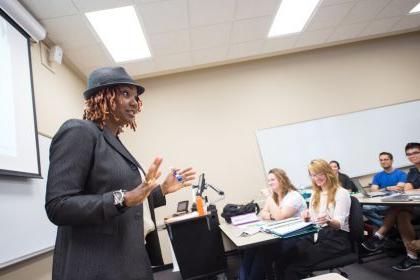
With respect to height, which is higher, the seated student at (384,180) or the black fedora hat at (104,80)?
the black fedora hat at (104,80)

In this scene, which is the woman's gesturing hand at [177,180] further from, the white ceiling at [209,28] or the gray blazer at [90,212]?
the white ceiling at [209,28]

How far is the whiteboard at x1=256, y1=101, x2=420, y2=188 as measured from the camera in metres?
4.90

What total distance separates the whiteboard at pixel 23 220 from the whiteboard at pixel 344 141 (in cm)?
329

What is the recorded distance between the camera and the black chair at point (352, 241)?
2080 mm

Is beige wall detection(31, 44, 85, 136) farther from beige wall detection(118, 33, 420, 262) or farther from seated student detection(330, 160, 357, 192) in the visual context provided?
seated student detection(330, 160, 357, 192)

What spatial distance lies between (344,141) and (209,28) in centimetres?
291

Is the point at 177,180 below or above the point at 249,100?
below

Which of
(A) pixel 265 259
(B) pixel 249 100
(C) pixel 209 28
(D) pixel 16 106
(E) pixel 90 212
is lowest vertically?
(A) pixel 265 259

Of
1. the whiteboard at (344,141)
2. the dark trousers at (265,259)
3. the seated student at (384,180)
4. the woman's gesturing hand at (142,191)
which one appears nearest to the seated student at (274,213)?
the dark trousers at (265,259)

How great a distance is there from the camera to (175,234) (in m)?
3.09

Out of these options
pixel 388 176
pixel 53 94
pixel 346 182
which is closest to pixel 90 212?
pixel 53 94

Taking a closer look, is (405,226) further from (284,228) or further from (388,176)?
(284,228)

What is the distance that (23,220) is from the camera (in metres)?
2.19

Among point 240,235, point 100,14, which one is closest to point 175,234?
point 240,235
